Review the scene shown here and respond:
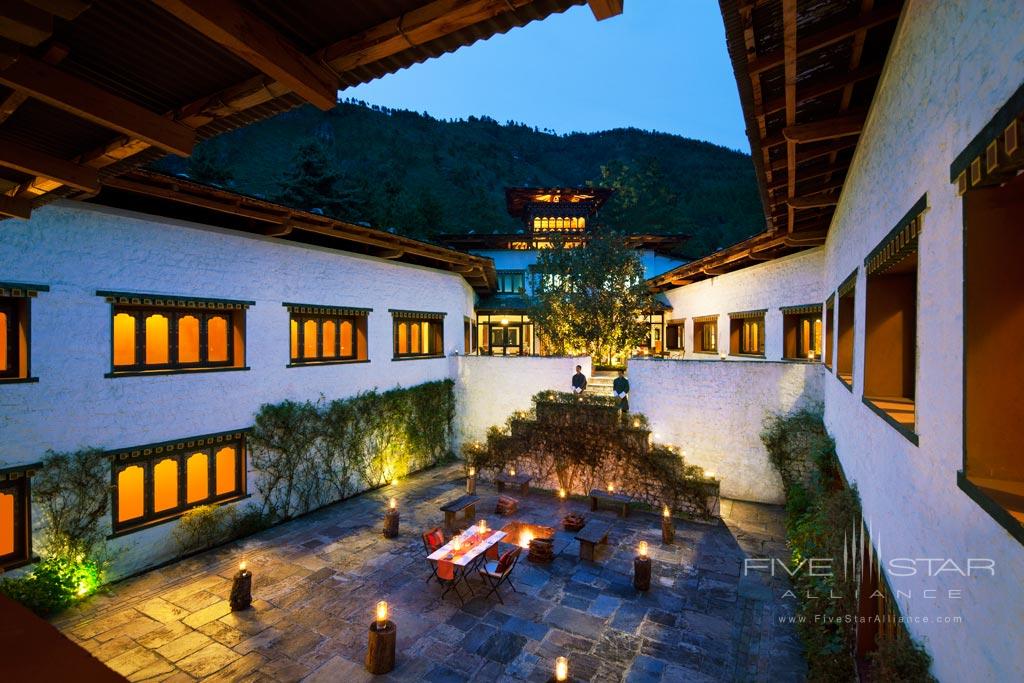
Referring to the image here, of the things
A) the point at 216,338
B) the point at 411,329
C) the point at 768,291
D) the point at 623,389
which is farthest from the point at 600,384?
the point at 216,338

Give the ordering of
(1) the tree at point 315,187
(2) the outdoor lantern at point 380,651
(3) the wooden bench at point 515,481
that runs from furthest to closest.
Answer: (1) the tree at point 315,187
(3) the wooden bench at point 515,481
(2) the outdoor lantern at point 380,651

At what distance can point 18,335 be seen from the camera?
8609 millimetres

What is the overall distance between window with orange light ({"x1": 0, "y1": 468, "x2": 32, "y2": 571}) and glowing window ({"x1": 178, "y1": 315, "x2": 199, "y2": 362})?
3386 mm

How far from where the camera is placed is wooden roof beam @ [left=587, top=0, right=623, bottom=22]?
2.49 meters

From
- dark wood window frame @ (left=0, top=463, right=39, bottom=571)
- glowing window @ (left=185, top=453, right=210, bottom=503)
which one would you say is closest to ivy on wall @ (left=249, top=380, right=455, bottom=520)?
glowing window @ (left=185, top=453, right=210, bottom=503)

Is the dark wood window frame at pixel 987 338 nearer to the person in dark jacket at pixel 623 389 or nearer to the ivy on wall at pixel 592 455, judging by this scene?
the ivy on wall at pixel 592 455

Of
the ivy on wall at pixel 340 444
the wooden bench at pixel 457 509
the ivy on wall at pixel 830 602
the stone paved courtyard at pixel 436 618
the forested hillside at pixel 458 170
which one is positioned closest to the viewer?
the ivy on wall at pixel 830 602

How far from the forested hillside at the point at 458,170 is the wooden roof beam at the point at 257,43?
104 feet

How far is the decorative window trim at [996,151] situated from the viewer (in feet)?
6.59

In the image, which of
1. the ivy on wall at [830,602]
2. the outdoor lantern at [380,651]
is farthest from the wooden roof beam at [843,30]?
the outdoor lantern at [380,651]

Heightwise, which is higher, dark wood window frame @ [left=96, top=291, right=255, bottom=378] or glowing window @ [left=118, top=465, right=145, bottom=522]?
dark wood window frame @ [left=96, top=291, right=255, bottom=378]

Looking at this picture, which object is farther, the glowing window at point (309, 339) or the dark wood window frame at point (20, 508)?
the glowing window at point (309, 339)

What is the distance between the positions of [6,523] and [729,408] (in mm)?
16720

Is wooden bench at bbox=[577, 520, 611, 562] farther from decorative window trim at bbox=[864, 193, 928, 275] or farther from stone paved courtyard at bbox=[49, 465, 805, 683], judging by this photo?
decorative window trim at bbox=[864, 193, 928, 275]
